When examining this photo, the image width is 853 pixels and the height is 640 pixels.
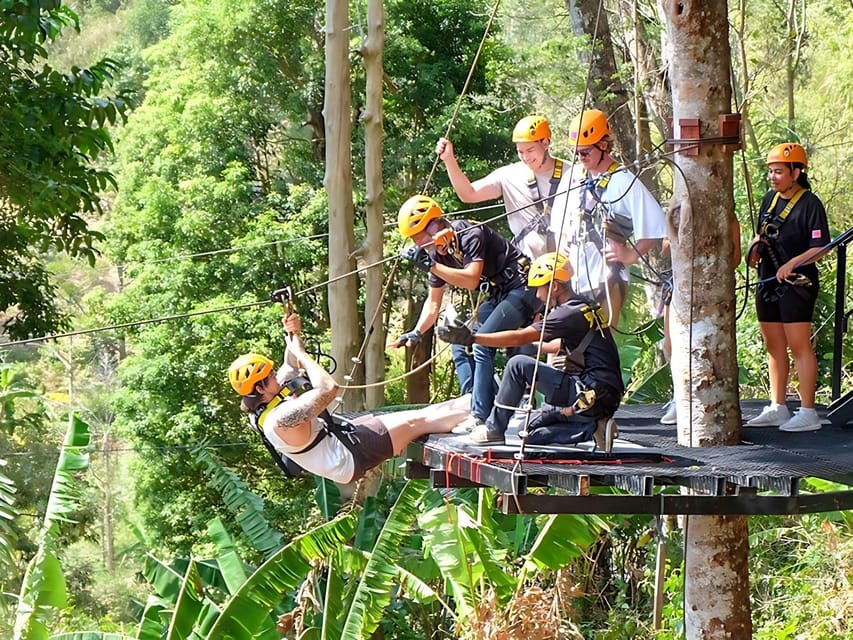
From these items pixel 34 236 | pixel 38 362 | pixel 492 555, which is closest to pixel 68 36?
pixel 38 362

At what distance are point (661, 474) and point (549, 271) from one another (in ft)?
3.37

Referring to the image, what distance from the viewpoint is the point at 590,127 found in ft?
18.1

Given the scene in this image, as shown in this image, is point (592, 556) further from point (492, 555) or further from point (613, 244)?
point (613, 244)

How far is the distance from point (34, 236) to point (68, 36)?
32.8 metres

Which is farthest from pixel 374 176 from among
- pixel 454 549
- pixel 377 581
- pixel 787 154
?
pixel 787 154

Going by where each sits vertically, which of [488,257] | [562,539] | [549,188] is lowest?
[562,539]

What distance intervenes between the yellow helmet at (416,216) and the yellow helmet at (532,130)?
63cm

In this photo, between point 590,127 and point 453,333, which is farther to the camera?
point 590,127

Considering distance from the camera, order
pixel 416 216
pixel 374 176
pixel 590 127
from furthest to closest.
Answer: pixel 374 176 → pixel 416 216 → pixel 590 127

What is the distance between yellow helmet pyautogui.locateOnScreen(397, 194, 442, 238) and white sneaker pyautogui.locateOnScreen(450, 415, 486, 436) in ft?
3.18

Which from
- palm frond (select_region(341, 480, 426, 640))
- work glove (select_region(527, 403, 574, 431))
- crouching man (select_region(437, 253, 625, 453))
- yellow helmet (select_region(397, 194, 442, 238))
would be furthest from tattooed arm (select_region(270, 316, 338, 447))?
palm frond (select_region(341, 480, 426, 640))

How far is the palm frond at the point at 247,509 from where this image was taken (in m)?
9.46

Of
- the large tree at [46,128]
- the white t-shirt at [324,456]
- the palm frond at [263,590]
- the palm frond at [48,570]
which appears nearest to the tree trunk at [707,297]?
the white t-shirt at [324,456]

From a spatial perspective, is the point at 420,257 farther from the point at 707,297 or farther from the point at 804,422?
the point at 804,422
